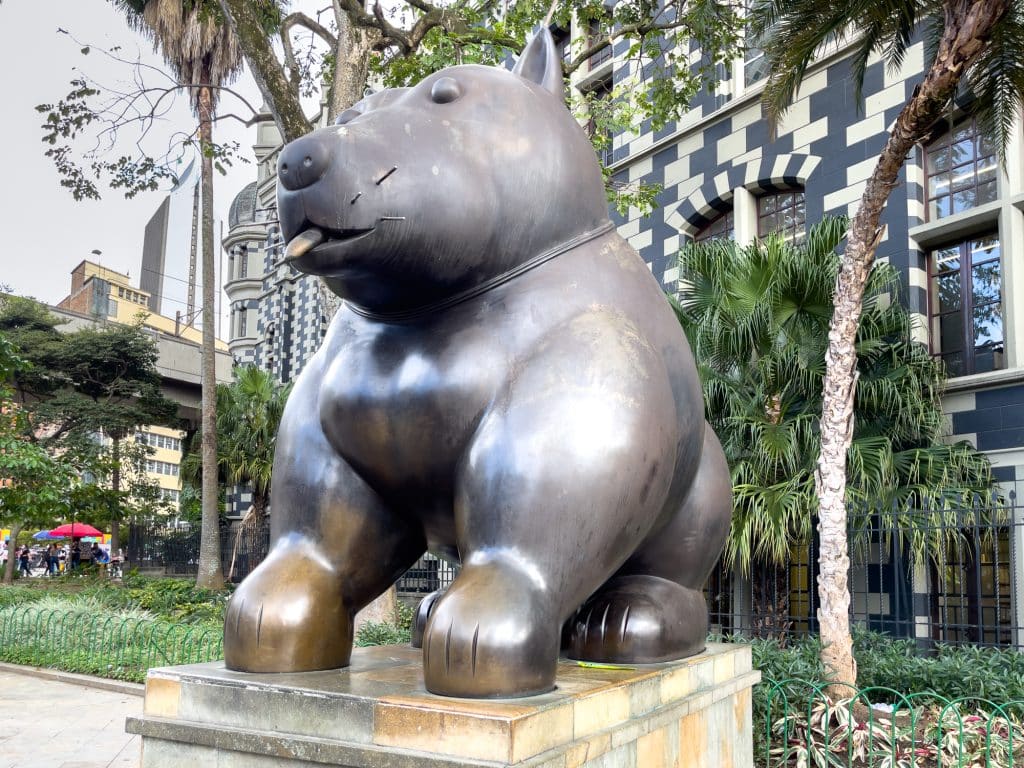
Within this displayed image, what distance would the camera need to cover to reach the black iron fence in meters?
8.88

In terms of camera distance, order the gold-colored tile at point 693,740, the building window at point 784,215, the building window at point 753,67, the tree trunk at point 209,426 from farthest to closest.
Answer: the tree trunk at point 209,426 → the building window at point 753,67 → the building window at point 784,215 → the gold-colored tile at point 693,740

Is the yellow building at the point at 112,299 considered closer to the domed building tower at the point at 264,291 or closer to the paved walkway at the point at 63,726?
the domed building tower at the point at 264,291

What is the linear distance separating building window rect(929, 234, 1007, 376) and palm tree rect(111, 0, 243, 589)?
11.8 metres

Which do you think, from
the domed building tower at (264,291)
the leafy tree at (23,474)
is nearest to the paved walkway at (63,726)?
the leafy tree at (23,474)

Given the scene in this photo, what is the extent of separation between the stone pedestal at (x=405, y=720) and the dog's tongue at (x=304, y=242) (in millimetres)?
914

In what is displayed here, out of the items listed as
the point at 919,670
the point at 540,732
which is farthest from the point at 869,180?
the point at 540,732

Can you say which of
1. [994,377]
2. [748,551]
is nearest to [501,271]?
[748,551]

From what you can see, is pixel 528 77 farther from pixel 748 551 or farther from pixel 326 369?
pixel 748 551

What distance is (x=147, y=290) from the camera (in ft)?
228

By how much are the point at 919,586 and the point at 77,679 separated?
8895mm

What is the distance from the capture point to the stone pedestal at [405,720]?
1.78 meters

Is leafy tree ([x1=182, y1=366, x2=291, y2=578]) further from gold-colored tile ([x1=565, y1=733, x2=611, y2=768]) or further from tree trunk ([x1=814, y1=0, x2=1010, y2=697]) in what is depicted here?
gold-colored tile ([x1=565, y1=733, x2=611, y2=768])

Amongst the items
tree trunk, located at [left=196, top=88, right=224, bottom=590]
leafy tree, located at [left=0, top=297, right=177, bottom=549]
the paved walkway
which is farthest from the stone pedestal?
leafy tree, located at [left=0, top=297, right=177, bottom=549]

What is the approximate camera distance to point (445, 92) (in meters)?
2.23
